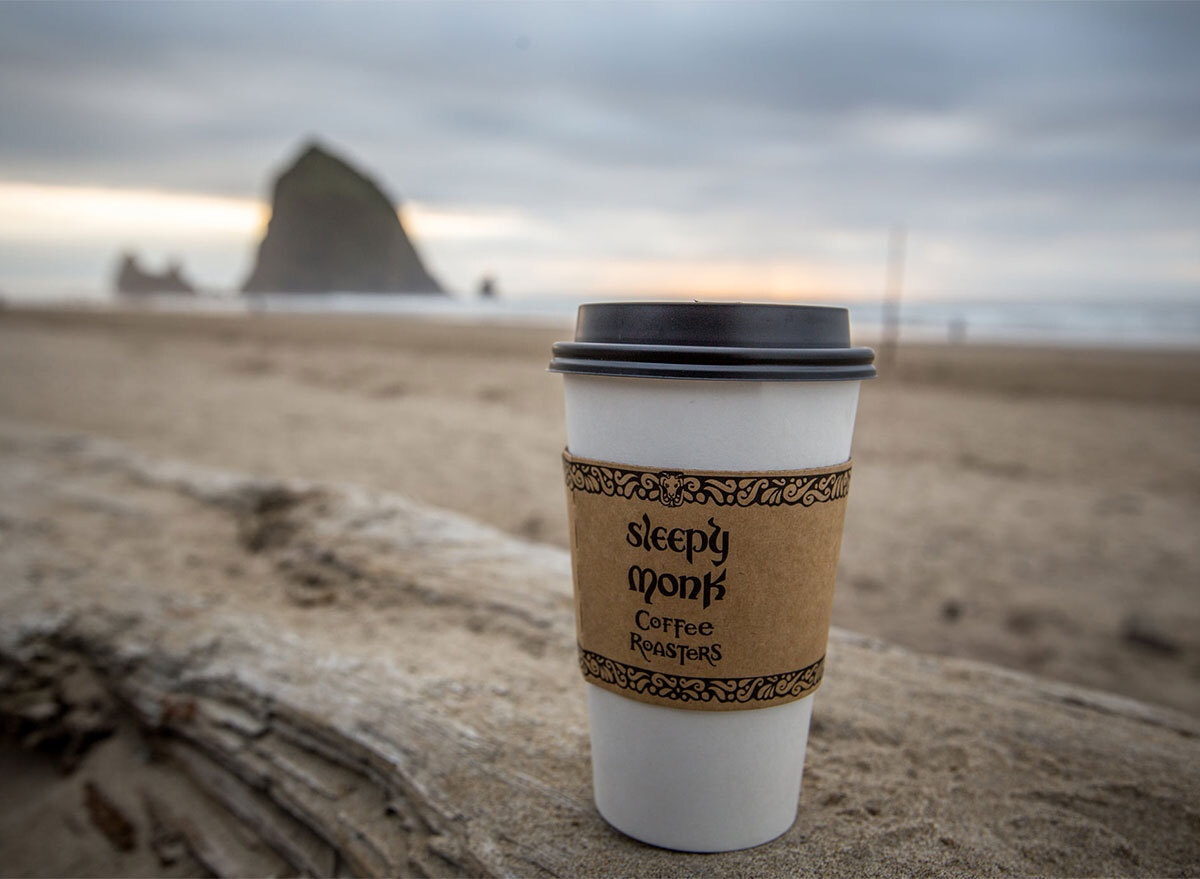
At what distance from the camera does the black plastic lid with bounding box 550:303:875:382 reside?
135cm

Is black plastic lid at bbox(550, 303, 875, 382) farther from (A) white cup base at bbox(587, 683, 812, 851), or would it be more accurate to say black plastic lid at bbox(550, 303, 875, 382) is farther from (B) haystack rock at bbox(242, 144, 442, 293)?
(B) haystack rock at bbox(242, 144, 442, 293)

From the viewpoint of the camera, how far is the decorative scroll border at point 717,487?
1.41m

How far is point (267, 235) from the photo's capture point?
8825cm

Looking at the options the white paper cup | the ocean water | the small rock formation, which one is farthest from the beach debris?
the small rock formation

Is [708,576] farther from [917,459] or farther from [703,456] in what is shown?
[917,459]

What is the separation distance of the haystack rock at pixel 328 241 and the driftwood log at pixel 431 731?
291ft

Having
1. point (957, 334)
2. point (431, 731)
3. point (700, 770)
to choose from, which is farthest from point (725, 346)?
point (957, 334)

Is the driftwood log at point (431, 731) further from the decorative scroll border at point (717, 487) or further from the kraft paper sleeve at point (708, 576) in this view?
the decorative scroll border at point (717, 487)

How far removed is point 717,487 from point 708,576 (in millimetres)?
171

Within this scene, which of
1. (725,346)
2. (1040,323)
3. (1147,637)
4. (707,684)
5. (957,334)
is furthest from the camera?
(1040,323)

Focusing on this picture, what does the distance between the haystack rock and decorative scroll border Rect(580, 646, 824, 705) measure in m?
90.5

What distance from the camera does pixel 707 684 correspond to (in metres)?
1.49

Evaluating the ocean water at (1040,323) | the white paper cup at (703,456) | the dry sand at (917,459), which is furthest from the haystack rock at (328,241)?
the white paper cup at (703,456)

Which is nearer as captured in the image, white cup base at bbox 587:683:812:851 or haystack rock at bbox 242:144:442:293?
white cup base at bbox 587:683:812:851
